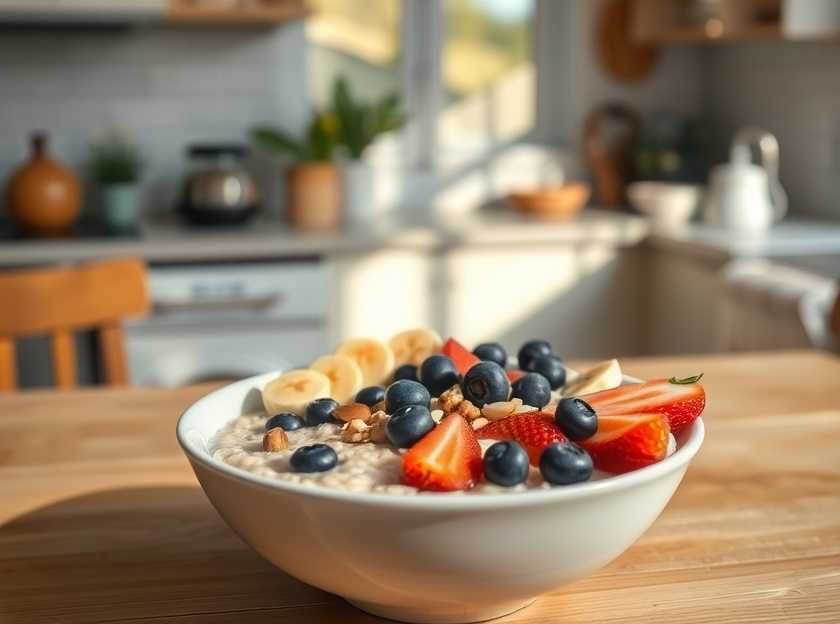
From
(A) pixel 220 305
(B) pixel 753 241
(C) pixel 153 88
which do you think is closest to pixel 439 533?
(A) pixel 220 305

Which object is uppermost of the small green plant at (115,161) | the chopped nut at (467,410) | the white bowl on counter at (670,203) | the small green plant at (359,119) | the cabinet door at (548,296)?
the small green plant at (359,119)

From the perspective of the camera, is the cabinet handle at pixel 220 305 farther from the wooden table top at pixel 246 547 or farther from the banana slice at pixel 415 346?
the banana slice at pixel 415 346

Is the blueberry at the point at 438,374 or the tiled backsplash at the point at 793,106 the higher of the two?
the tiled backsplash at the point at 793,106

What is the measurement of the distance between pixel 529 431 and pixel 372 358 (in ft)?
0.83

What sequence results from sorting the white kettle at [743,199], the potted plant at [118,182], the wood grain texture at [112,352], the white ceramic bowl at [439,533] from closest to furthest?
the white ceramic bowl at [439,533] < the wood grain texture at [112,352] < the white kettle at [743,199] < the potted plant at [118,182]

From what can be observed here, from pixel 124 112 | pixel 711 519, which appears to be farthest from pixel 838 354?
pixel 124 112

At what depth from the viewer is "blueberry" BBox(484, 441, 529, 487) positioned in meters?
0.67

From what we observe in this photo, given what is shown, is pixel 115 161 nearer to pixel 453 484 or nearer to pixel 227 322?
pixel 227 322

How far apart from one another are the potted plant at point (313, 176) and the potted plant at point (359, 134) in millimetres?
46

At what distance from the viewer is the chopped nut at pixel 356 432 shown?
749 millimetres

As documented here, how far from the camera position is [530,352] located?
3.05ft

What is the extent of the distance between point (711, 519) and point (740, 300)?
180cm

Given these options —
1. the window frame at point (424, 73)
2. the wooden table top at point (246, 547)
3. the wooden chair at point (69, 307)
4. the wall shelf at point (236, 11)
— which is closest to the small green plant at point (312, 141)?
the wall shelf at point (236, 11)

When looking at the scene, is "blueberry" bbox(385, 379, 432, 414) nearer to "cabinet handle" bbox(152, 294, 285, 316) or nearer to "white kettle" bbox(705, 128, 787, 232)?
"cabinet handle" bbox(152, 294, 285, 316)
